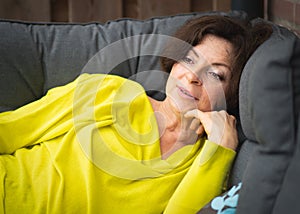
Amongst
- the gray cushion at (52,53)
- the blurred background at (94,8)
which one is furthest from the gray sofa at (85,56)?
the blurred background at (94,8)

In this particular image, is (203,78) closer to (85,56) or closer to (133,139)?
(133,139)

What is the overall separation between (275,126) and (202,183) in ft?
1.27

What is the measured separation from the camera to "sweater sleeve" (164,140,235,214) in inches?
60.5

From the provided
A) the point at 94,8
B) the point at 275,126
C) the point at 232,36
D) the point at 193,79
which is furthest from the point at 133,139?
the point at 94,8

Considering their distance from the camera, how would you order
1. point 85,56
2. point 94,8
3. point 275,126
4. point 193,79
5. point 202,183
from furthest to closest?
point 94,8 < point 85,56 < point 193,79 < point 202,183 < point 275,126

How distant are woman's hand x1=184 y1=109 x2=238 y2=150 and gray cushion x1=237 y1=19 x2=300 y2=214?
34 cm

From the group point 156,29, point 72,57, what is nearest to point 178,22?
point 156,29

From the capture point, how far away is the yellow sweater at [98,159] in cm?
157

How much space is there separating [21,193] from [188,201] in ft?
1.29

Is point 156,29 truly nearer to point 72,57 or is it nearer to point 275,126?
point 72,57

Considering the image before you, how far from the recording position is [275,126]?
1.19 metres

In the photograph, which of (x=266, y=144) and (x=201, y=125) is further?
(x=201, y=125)

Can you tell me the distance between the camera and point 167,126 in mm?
1729

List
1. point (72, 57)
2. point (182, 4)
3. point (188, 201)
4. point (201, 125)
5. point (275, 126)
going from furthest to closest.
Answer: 1. point (182, 4)
2. point (72, 57)
3. point (201, 125)
4. point (188, 201)
5. point (275, 126)
